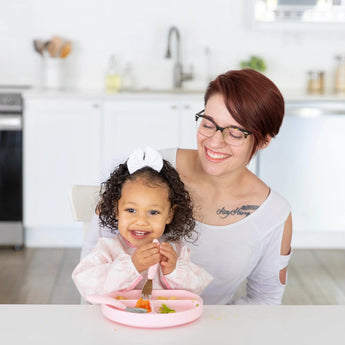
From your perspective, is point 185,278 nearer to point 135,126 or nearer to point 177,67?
point 135,126

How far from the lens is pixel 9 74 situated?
182 inches

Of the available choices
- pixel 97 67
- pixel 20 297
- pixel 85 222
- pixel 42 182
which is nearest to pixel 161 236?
pixel 85 222

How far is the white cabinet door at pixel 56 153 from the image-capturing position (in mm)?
4117

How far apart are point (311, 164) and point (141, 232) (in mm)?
2763

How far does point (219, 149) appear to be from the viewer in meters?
1.80

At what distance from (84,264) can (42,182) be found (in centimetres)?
266

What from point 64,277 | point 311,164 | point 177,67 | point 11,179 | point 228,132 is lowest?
point 64,277

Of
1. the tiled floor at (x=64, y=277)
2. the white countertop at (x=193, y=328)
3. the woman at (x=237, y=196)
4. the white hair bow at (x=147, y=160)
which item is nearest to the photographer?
the white countertop at (x=193, y=328)

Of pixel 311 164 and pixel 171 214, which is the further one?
pixel 311 164

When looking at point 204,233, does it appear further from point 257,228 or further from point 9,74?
point 9,74

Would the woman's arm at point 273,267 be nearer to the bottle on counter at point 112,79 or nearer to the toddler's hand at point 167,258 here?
the toddler's hand at point 167,258

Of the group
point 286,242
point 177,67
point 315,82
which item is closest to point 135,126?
point 177,67

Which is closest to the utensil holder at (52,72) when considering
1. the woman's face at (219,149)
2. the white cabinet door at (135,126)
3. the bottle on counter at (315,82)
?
the white cabinet door at (135,126)

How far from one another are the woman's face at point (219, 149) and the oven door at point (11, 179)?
2.47 metres
